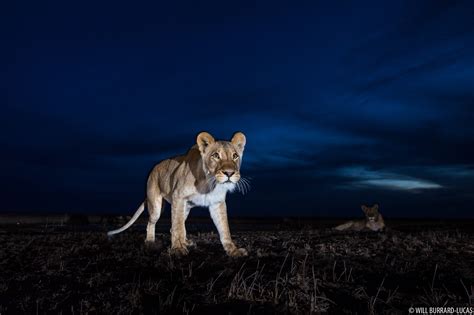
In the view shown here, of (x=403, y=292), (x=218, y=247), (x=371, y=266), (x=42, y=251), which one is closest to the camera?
(x=403, y=292)

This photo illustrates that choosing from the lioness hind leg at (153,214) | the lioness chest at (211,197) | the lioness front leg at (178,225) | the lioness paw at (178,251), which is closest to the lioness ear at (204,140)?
the lioness chest at (211,197)

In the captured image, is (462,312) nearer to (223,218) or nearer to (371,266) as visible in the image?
(371,266)

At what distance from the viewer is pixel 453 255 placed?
6.61 m

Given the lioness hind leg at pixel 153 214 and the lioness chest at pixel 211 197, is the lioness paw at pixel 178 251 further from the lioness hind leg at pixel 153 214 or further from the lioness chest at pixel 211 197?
the lioness hind leg at pixel 153 214

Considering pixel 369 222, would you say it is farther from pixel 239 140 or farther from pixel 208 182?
pixel 208 182

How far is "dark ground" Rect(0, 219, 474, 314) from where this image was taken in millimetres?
3857

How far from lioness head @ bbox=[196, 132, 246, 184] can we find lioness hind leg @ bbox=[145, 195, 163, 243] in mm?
2536

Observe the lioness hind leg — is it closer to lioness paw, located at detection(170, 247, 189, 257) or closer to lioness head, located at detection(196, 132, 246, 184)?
lioness paw, located at detection(170, 247, 189, 257)

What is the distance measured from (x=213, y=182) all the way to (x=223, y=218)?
903 mm

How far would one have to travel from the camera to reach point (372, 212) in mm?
16734

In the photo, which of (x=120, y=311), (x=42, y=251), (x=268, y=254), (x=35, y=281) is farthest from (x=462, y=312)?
(x=42, y=251)

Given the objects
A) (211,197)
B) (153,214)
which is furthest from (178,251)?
(153,214)

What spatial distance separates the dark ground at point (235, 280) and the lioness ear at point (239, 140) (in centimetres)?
184

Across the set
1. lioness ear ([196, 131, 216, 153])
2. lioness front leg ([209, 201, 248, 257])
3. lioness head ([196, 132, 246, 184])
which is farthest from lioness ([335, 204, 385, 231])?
lioness ear ([196, 131, 216, 153])
